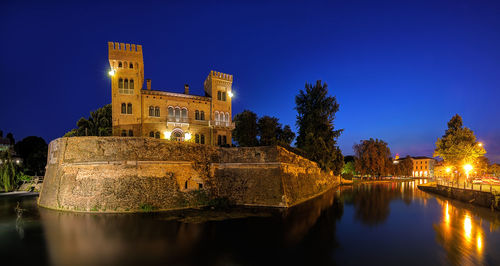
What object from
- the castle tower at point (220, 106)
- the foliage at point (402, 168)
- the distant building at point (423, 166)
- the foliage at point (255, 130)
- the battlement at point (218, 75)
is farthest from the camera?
the distant building at point (423, 166)

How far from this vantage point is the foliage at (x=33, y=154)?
38.4 meters

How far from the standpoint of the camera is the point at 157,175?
1686 centimetres

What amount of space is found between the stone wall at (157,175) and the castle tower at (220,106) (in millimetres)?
10330

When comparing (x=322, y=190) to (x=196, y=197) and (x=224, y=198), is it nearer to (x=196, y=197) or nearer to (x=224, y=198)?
(x=224, y=198)

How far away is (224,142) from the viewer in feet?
102

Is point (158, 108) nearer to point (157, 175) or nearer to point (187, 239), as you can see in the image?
point (157, 175)

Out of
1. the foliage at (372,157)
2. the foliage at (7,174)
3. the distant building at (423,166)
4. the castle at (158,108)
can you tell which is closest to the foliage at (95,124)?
the foliage at (7,174)

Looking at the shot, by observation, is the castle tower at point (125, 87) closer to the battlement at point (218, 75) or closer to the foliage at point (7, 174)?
the battlement at point (218, 75)

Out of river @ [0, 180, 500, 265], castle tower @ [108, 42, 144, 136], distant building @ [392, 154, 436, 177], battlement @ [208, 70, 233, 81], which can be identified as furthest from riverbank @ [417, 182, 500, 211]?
distant building @ [392, 154, 436, 177]

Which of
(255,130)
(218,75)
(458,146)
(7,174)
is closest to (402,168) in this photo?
Result: (458,146)

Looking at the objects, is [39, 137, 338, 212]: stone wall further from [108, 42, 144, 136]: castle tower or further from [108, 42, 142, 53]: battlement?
[108, 42, 142, 53]: battlement

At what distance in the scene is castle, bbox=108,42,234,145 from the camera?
26281 millimetres

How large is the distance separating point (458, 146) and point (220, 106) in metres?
29.5

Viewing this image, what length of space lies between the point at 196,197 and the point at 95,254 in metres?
8.84
